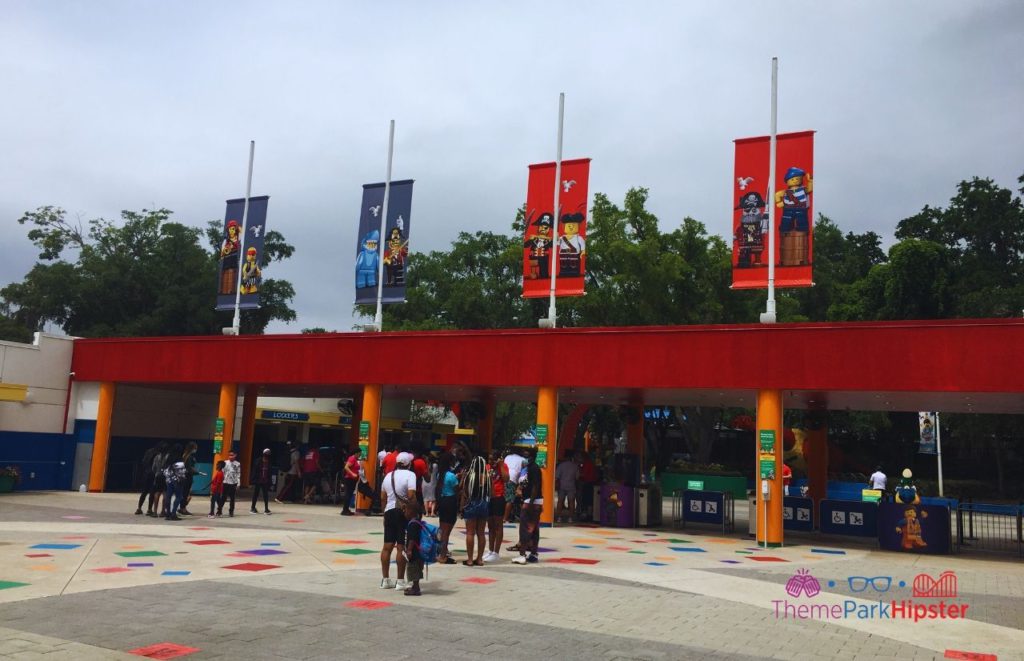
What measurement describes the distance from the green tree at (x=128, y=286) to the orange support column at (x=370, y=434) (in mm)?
34976

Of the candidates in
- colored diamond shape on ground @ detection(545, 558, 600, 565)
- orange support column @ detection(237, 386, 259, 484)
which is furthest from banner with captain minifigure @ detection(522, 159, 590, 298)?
orange support column @ detection(237, 386, 259, 484)

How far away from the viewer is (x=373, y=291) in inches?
939

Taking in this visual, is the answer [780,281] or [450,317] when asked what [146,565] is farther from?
[450,317]

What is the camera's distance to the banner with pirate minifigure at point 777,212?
1836 centimetres

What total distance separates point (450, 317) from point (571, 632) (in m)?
39.4

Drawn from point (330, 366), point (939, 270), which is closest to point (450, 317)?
point (330, 366)

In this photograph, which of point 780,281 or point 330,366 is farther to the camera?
point 330,366

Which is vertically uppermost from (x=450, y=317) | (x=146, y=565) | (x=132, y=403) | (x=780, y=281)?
Result: (x=450, y=317)

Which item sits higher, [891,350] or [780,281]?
[780,281]

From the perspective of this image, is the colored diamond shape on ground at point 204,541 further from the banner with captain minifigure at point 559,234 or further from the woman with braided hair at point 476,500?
the banner with captain minifigure at point 559,234

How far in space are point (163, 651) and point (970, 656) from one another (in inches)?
277

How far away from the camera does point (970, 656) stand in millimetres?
7508

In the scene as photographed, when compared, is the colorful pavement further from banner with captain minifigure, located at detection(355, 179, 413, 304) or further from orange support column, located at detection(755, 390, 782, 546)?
banner with captain minifigure, located at detection(355, 179, 413, 304)

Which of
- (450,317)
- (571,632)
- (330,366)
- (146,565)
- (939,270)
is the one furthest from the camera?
(939,270)
